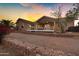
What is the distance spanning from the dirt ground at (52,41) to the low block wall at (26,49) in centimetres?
3

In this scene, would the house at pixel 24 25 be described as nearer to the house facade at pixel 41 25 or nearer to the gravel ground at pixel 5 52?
the house facade at pixel 41 25

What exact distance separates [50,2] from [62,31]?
0.74ft

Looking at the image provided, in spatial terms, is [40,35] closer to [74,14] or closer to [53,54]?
[53,54]

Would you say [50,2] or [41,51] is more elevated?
[50,2]

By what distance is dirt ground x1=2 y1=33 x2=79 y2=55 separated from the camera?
133 cm

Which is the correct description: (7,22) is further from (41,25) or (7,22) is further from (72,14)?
(72,14)

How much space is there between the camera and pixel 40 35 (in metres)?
1.37

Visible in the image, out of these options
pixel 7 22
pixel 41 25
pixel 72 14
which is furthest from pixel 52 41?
pixel 7 22

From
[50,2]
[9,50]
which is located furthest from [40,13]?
[9,50]

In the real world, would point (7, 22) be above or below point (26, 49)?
above

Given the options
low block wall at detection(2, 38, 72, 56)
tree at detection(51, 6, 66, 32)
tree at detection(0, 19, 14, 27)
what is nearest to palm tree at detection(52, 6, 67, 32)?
tree at detection(51, 6, 66, 32)

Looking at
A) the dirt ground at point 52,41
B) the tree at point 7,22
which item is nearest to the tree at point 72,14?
the dirt ground at point 52,41

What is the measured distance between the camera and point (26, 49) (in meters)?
1.34

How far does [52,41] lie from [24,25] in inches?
9.2
